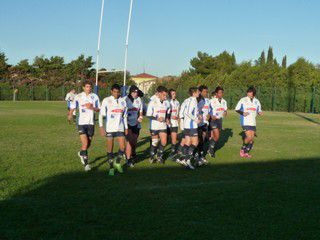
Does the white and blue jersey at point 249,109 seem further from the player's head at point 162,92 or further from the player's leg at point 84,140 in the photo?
the player's leg at point 84,140

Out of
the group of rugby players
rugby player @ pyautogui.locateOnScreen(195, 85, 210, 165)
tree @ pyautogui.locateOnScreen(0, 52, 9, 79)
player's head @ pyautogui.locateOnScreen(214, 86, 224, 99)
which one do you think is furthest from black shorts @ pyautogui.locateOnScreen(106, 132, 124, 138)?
tree @ pyautogui.locateOnScreen(0, 52, 9, 79)

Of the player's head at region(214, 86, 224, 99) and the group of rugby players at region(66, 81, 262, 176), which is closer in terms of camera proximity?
the group of rugby players at region(66, 81, 262, 176)

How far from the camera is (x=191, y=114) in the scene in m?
11.5

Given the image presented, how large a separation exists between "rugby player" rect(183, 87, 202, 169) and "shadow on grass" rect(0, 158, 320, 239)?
1139mm

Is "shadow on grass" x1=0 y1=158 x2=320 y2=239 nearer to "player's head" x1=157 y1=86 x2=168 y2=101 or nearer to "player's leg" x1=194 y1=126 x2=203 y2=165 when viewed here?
"player's leg" x1=194 y1=126 x2=203 y2=165

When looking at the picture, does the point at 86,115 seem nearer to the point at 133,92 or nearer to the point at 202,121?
the point at 133,92

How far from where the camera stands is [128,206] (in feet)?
23.6

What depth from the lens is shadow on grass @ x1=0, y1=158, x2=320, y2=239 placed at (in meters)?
5.89

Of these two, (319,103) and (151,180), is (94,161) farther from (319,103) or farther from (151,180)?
(319,103)

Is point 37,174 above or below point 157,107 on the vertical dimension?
below

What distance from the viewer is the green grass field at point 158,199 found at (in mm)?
5957

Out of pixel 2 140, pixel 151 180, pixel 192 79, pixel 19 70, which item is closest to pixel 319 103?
pixel 192 79

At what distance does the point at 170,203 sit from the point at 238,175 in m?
3.38

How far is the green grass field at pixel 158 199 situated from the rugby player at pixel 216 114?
0.85 metres
